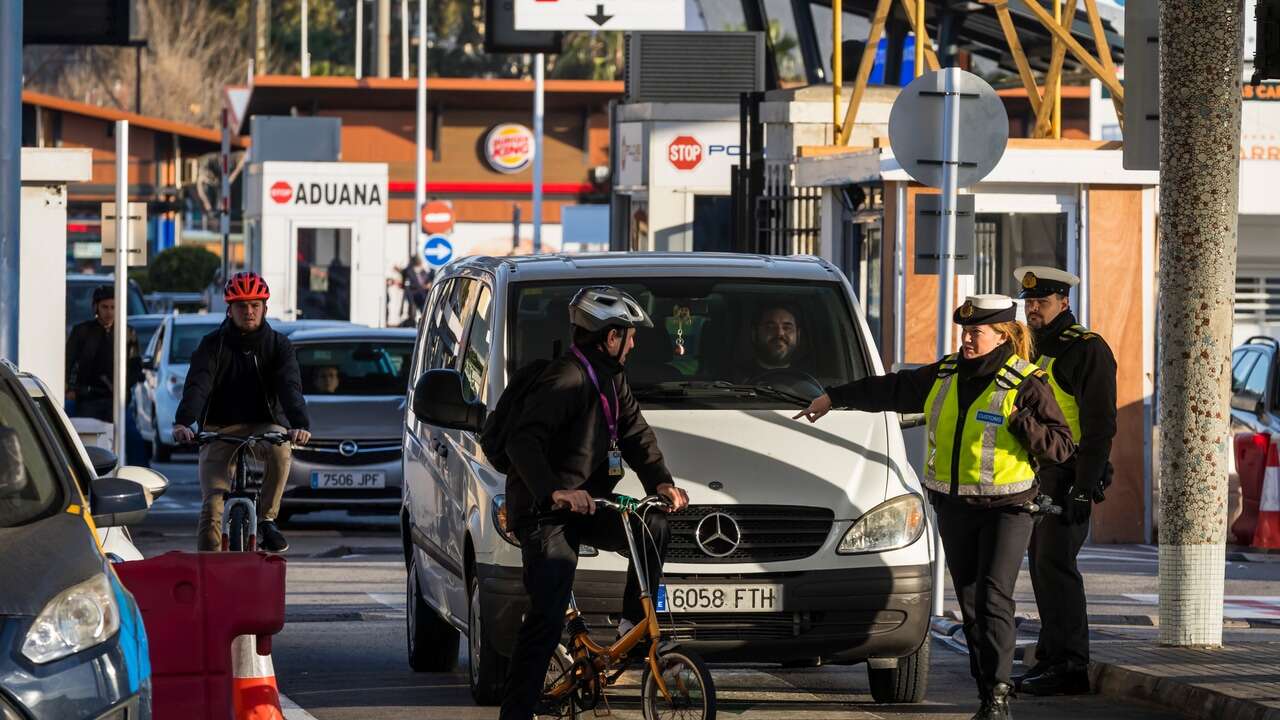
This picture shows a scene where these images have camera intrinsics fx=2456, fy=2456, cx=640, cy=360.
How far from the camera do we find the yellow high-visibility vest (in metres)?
9.29

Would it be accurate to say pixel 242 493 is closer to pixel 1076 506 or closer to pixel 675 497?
pixel 1076 506

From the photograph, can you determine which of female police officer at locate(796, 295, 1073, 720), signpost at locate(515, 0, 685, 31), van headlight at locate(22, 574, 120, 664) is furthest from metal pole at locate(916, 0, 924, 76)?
van headlight at locate(22, 574, 120, 664)

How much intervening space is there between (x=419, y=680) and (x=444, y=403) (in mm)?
1941

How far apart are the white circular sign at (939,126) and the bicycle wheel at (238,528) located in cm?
383

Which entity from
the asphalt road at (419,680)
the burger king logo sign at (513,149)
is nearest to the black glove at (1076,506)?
the asphalt road at (419,680)

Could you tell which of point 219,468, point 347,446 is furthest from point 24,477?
point 347,446

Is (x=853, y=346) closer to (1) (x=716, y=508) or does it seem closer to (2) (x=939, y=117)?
(1) (x=716, y=508)

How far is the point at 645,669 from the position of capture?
835 centimetres

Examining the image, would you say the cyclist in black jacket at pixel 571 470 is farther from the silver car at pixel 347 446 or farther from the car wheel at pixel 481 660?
the silver car at pixel 347 446

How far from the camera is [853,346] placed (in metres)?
10.4

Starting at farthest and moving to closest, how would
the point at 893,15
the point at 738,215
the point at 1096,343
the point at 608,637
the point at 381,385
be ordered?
the point at 893,15
the point at 738,215
the point at 381,385
the point at 1096,343
the point at 608,637

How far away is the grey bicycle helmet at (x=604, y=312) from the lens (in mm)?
8391

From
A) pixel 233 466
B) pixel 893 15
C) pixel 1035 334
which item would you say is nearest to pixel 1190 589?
pixel 1035 334

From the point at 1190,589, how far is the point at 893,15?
22611 millimetres
